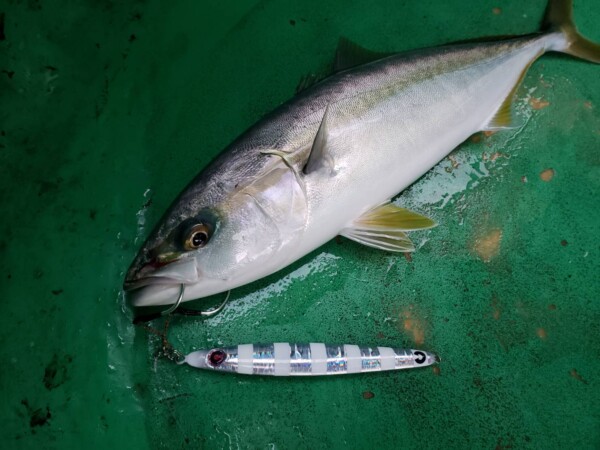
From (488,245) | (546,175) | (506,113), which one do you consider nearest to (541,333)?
(488,245)

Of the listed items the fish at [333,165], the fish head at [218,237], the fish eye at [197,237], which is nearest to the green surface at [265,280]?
the fish at [333,165]

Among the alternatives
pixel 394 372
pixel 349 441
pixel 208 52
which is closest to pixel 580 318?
pixel 394 372

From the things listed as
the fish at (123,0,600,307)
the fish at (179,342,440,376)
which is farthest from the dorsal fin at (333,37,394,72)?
the fish at (179,342,440,376)

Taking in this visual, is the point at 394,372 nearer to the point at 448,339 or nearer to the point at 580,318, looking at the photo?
the point at 448,339

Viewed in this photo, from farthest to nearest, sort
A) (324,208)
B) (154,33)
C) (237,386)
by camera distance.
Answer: (154,33)
(237,386)
(324,208)

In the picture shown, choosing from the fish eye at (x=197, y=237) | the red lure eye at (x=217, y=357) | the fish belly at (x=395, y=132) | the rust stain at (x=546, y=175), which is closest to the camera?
the fish eye at (x=197, y=237)

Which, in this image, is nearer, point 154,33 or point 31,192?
point 31,192

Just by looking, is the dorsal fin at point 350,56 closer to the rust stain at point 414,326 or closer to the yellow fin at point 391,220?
the yellow fin at point 391,220
